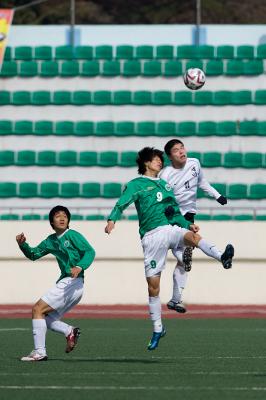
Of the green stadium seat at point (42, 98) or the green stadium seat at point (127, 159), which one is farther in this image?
the green stadium seat at point (42, 98)

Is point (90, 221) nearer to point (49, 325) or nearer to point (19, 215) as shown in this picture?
point (19, 215)

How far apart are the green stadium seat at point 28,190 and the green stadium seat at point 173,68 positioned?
376 cm

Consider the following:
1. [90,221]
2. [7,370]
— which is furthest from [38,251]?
[90,221]

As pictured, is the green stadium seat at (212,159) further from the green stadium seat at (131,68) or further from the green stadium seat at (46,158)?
the green stadium seat at (46,158)

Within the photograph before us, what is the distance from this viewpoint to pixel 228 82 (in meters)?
27.8

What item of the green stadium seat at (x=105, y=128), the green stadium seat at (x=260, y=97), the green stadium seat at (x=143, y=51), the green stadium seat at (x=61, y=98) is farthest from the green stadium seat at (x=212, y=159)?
the green stadium seat at (x=61, y=98)

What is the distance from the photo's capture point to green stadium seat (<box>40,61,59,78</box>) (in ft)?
91.5

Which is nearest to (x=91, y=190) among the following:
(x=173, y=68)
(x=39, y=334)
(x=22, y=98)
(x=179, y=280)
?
(x=22, y=98)

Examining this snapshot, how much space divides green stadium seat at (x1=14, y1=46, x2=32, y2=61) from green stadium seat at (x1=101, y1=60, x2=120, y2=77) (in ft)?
5.50

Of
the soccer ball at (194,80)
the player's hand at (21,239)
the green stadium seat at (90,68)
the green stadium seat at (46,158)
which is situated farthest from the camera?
the green stadium seat at (90,68)

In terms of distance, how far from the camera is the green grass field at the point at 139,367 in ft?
31.3

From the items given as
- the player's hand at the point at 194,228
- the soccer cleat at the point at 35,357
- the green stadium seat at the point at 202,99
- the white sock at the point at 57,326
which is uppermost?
the green stadium seat at the point at 202,99

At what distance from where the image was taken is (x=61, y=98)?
2780cm

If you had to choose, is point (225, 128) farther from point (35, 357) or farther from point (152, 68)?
point (35, 357)
